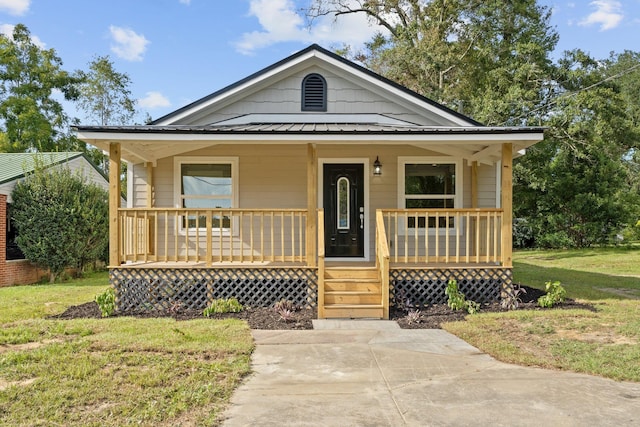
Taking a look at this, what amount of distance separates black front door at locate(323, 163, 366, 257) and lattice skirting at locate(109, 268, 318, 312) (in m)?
2.18

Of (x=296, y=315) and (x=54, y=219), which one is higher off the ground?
(x=54, y=219)

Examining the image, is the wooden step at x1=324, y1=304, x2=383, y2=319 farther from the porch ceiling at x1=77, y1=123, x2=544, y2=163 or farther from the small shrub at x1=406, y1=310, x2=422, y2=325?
the porch ceiling at x1=77, y1=123, x2=544, y2=163

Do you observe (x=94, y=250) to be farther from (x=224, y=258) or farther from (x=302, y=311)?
(x=302, y=311)

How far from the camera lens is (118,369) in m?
4.70

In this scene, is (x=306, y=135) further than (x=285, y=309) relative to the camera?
Yes

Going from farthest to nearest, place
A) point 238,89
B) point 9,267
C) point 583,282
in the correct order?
point 9,267
point 583,282
point 238,89

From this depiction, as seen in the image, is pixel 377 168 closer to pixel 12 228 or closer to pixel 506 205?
pixel 506 205

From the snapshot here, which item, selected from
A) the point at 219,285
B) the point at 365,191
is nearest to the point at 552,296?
the point at 365,191

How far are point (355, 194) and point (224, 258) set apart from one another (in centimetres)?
334

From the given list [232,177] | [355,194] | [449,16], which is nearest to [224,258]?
[232,177]

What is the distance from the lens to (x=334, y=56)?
32.8ft

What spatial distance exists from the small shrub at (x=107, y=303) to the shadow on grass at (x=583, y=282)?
28.0 ft

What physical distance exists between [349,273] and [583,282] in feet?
22.6

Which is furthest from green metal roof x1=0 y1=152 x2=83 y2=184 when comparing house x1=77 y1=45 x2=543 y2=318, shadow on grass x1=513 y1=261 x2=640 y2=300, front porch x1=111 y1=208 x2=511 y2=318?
shadow on grass x1=513 y1=261 x2=640 y2=300
